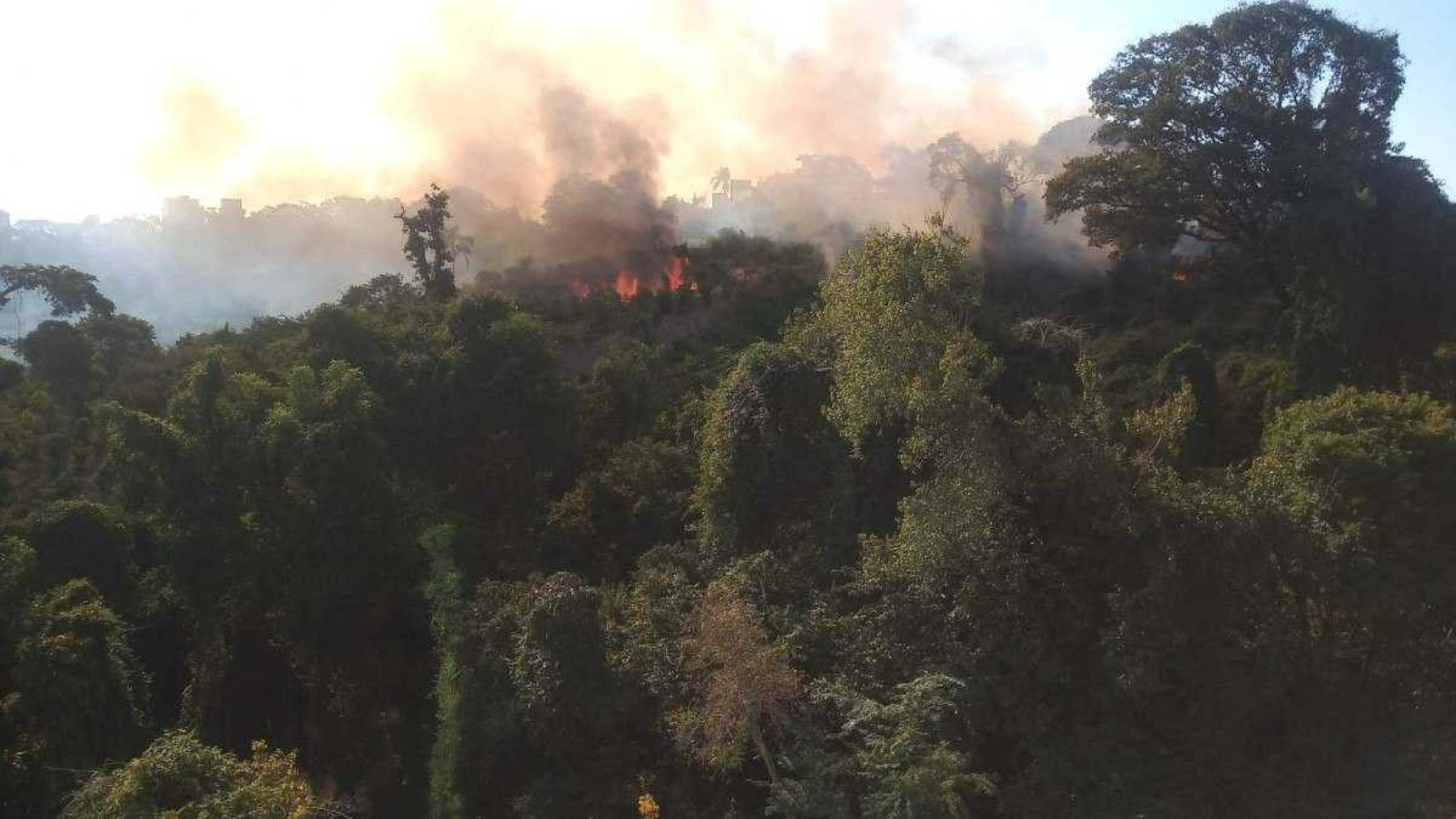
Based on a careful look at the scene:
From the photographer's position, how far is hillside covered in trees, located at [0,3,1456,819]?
42.0 feet

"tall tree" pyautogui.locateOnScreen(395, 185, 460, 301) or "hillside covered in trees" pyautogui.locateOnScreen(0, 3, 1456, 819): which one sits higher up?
"tall tree" pyautogui.locateOnScreen(395, 185, 460, 301)

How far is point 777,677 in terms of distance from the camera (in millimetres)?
12414

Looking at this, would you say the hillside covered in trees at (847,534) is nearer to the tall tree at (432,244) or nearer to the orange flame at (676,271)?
the tall tree at (432,244)

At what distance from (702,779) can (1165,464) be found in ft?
27.8

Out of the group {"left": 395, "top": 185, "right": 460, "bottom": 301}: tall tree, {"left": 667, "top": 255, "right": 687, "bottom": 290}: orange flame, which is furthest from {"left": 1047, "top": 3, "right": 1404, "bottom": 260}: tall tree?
{"left": 395, "top": 185, "right": 460, "bottom": 301}: tall tree

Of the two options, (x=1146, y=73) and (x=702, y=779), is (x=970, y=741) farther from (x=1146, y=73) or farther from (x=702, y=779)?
(x=1146, y=73)

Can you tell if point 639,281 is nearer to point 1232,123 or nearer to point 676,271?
point 676,271

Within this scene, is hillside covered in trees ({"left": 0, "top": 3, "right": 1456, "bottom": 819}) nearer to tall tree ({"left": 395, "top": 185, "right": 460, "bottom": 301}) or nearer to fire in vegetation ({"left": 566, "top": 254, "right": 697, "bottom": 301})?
tall tree ({"left": 395, "top": 185, "right": 460, "bottom": 301})

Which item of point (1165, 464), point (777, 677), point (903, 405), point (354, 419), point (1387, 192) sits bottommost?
point (777, 677)

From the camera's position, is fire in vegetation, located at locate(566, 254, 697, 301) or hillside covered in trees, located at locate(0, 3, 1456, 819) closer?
hillside covered in trees, located at locate(0, 3, 1456, 819)

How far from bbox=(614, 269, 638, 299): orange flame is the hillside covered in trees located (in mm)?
7893

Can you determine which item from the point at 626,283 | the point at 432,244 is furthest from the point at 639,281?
the point at 432,244

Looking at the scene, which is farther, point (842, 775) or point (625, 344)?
point (625, 344)

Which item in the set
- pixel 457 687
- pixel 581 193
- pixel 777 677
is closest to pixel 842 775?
pixel 777 677
